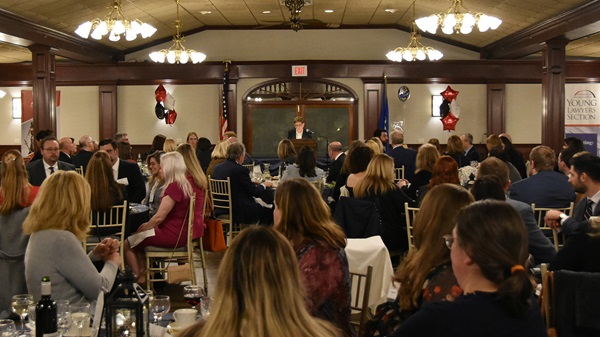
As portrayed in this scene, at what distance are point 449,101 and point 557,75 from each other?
365cm

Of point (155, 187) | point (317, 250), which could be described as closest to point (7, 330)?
point (317, 250)

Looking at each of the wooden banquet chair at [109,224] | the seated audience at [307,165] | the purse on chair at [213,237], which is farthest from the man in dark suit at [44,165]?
the seated audience at [307,165]

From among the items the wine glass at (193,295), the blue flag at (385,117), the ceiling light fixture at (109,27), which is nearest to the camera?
the wine glass at (193,295)

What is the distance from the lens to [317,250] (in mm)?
3539

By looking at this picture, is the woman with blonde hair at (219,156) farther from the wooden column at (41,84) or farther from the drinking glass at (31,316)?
the drinking glass at (31,316)

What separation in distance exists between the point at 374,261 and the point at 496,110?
1229 centimetres

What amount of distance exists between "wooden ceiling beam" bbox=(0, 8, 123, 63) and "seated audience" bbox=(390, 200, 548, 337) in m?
10.5

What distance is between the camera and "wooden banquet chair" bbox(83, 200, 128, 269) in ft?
21.5

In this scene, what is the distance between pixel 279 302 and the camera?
1.88 meters

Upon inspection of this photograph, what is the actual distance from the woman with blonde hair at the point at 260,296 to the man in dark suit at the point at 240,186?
722cm

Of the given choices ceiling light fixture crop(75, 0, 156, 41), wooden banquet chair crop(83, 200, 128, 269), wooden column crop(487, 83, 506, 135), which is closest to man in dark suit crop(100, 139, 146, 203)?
wooden banquet chair crop(83, 200, 128, 269)

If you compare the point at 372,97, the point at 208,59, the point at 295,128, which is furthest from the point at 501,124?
the point at 208,59

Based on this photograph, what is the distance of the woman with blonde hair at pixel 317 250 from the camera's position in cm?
351

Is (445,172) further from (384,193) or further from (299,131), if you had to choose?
(299,131)
